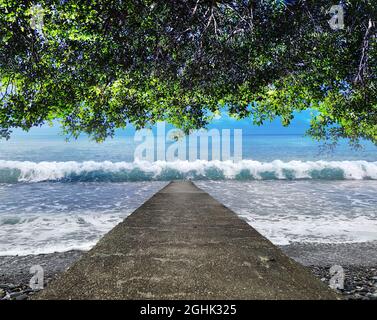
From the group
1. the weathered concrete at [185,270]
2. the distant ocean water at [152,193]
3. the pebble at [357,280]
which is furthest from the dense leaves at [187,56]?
the weathered concrete at [185,270]

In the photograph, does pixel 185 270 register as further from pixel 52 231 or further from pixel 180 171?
pixel 180 171

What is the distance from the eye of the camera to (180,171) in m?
29.4

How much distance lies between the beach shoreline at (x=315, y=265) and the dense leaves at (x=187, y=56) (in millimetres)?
4427

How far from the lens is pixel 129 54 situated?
28.9ft

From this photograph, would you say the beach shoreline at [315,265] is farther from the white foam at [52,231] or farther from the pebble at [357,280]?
the white foam at [52,231]

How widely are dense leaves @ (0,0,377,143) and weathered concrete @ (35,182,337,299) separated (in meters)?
5.74

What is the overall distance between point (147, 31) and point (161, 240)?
6196mm

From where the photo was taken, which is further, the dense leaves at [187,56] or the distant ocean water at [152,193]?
the distant ocean water at [152,193]

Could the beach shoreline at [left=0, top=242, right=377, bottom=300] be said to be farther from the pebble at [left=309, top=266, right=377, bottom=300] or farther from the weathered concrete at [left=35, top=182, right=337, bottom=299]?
the weathered concrete at [left=35, top=182, right=337, bottom=299]

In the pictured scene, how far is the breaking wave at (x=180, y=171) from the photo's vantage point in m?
27.2

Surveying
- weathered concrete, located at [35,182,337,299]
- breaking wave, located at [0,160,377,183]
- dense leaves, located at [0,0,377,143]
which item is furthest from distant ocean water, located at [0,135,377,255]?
weathered concrete, located at [35,182,337,299]

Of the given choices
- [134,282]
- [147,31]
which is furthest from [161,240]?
[147,31]

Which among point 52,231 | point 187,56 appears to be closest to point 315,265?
point 187,56
